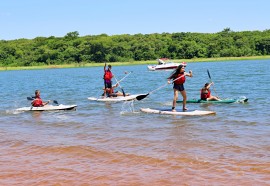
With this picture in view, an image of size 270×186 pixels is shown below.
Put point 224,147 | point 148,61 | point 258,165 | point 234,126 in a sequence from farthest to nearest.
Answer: point 148,61, point 234,126, point 224,147, point 258,165

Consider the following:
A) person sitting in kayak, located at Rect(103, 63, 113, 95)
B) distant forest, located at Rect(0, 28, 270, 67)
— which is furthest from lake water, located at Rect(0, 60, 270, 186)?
distant forest, located at Rect(0, 28, 270, 67)

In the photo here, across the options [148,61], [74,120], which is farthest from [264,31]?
[74,120]

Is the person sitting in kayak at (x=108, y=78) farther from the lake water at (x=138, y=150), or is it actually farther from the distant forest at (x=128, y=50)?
the distant forest at (x=128, y=50)

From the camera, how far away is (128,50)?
110 metres

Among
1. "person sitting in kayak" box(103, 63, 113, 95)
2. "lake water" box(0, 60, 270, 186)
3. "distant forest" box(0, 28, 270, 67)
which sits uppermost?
"distant forest" box(0, 28, 270, 67)

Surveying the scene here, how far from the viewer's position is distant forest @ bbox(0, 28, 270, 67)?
106625 mm

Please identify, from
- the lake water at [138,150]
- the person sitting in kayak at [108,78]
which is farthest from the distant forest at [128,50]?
the lake water at [138,150]

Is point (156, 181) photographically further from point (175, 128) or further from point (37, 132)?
point (37, 132)

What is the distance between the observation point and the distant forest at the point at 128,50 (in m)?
107

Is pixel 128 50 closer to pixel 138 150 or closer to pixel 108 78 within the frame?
pixel 108 78

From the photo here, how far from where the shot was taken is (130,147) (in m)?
9.69

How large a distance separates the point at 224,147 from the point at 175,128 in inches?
117

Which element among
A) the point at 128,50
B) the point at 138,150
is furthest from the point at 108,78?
the point at 128,50

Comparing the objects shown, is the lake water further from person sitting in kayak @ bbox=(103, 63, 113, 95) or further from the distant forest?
the distant forest
